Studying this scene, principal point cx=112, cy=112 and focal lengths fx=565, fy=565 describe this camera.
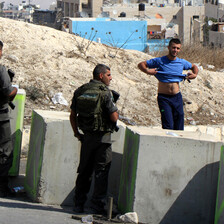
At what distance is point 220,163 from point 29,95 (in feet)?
16.9

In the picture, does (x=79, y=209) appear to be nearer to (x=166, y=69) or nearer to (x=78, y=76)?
(x=166, y=69)

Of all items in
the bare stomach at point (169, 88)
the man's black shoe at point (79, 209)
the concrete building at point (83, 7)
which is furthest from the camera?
the concrete building at point (83, 7)

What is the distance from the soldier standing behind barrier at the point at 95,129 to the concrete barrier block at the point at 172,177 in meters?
0.29

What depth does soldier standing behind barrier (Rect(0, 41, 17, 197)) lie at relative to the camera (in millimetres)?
5668

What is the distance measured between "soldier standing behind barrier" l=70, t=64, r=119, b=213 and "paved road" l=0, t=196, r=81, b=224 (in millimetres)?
233

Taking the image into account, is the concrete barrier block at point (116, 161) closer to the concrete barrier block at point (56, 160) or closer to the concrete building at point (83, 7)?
the concrete barrier block at point (56, 160)

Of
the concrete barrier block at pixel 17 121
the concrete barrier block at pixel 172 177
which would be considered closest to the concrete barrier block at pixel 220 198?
the concrete barrier block at pixel 172 177

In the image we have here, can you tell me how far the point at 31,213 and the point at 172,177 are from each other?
1388 mm

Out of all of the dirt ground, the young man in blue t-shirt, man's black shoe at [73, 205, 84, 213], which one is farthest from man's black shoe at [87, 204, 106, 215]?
the dirt ground

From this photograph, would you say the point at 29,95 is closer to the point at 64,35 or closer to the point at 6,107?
the point at 64,35

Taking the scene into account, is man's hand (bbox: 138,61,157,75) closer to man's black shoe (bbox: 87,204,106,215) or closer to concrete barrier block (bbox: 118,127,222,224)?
concrete barrier block (bbox: 118,127,222,224)

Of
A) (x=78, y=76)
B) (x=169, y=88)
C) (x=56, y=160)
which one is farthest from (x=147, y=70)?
(x=78, y=76)

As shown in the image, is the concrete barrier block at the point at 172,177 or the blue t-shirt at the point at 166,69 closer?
the concrete barrier block at the point at 172,177

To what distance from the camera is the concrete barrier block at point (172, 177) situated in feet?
17.5
